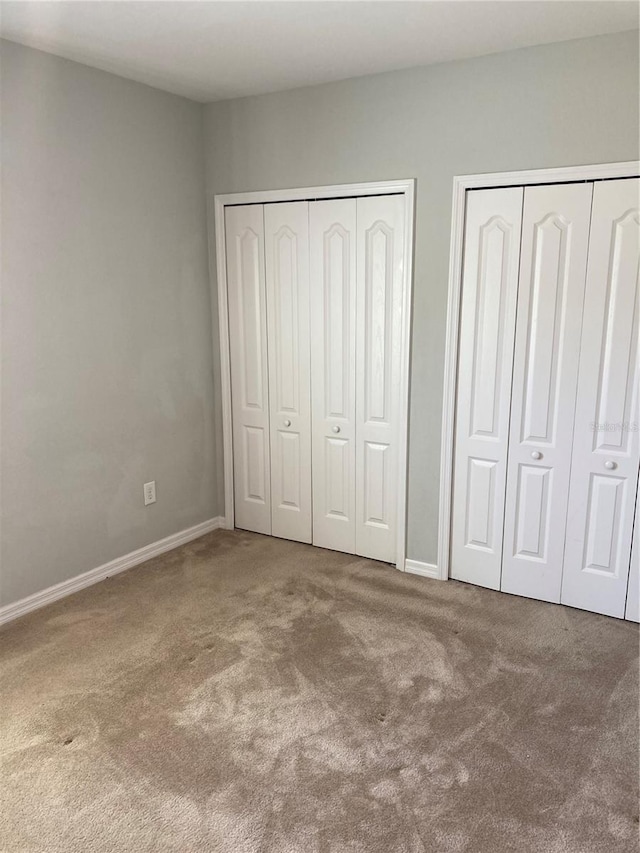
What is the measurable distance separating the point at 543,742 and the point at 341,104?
9.67 ft

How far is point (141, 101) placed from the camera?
3.33 m

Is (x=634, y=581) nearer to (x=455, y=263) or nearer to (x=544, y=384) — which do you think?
(x=544, y=384)

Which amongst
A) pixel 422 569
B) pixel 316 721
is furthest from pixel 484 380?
pixel 316 721

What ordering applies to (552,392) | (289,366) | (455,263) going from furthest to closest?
1. (289,366)
2. (455,263)
3. (552,392)

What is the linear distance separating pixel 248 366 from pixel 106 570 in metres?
1.39

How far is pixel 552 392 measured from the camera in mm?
2990

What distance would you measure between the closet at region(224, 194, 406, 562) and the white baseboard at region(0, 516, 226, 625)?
1.11ft

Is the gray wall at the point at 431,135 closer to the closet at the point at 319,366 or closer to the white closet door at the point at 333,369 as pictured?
the closet at the point at 319,366

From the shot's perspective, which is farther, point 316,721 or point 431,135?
point 431,135

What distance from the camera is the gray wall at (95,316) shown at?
9.46 ft

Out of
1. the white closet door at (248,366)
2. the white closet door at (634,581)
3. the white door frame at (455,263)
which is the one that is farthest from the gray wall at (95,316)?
the white closet door at (634,581)

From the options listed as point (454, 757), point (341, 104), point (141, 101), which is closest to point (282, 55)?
point (341, 104)

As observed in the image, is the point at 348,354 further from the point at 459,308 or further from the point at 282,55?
the point at 282,55

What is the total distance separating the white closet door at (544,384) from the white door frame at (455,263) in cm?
6
